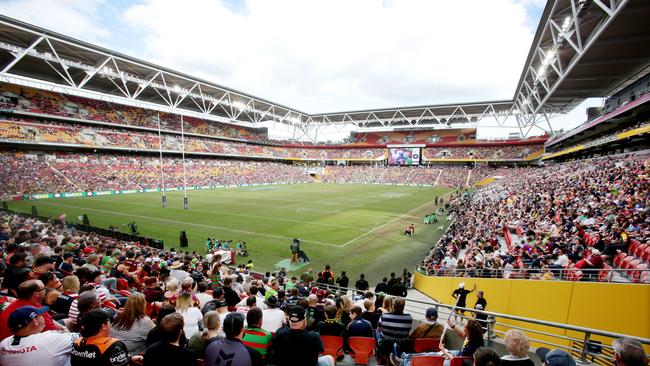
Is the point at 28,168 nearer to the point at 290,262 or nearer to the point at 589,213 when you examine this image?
the point at 290,262

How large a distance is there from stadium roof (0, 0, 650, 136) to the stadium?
0.28 meters

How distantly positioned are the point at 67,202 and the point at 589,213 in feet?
144

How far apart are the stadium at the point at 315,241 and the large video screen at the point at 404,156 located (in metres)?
6.83

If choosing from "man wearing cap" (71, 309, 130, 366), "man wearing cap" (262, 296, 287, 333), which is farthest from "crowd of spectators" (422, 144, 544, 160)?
"man wearing cap" (71, 309, 130, 366)

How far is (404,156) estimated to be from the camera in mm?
75625

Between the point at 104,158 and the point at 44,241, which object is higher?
the point at 104,158

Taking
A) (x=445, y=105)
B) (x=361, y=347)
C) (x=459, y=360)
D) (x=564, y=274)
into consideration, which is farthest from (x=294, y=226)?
(x=445, y=105)

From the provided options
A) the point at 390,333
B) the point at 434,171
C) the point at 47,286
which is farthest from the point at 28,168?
the point at 434,171

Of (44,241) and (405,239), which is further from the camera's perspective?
(405,239)

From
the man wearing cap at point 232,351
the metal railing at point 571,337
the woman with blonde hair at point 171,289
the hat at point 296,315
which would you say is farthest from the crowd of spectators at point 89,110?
the metal railing at point 571,337

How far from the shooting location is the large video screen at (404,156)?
7450 cm

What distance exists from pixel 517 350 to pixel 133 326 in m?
4.42

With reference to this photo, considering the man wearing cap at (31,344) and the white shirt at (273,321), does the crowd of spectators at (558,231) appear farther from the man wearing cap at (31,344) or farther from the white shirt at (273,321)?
the man wearing cap at (31,344)

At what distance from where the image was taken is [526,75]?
34.4m
